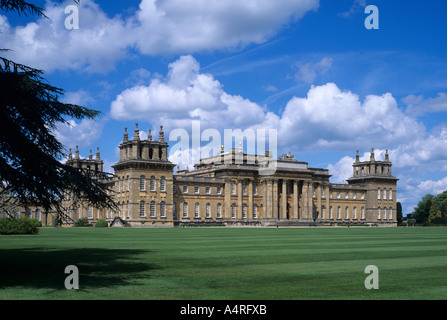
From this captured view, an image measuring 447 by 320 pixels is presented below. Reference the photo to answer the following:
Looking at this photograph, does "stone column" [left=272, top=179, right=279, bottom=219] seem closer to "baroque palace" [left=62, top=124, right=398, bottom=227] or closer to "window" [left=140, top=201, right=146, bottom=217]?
"baroque palace" [left=62, top=124, right=398, bottom=227]

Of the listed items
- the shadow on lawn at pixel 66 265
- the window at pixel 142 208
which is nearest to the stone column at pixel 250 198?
the window at pixel 142 208

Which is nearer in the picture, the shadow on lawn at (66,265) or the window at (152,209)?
the shadow on lawn at (66,265)

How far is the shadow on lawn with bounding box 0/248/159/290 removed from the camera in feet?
44.9

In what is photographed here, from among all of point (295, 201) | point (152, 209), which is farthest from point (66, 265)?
point (295, 201)

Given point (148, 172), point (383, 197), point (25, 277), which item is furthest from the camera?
point (383, 197)

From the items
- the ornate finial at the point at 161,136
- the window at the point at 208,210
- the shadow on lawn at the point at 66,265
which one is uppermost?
the ornate finial at the point at 161,136

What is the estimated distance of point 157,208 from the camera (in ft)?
276

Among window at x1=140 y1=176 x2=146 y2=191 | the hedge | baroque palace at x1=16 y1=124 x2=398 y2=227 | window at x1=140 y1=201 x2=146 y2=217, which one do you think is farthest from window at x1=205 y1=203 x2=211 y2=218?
the hedge

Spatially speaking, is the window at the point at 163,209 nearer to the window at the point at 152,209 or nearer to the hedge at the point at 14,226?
the window at the point at 152,209

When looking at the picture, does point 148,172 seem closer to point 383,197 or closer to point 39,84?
point 383,197

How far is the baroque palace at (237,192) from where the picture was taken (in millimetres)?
83375
